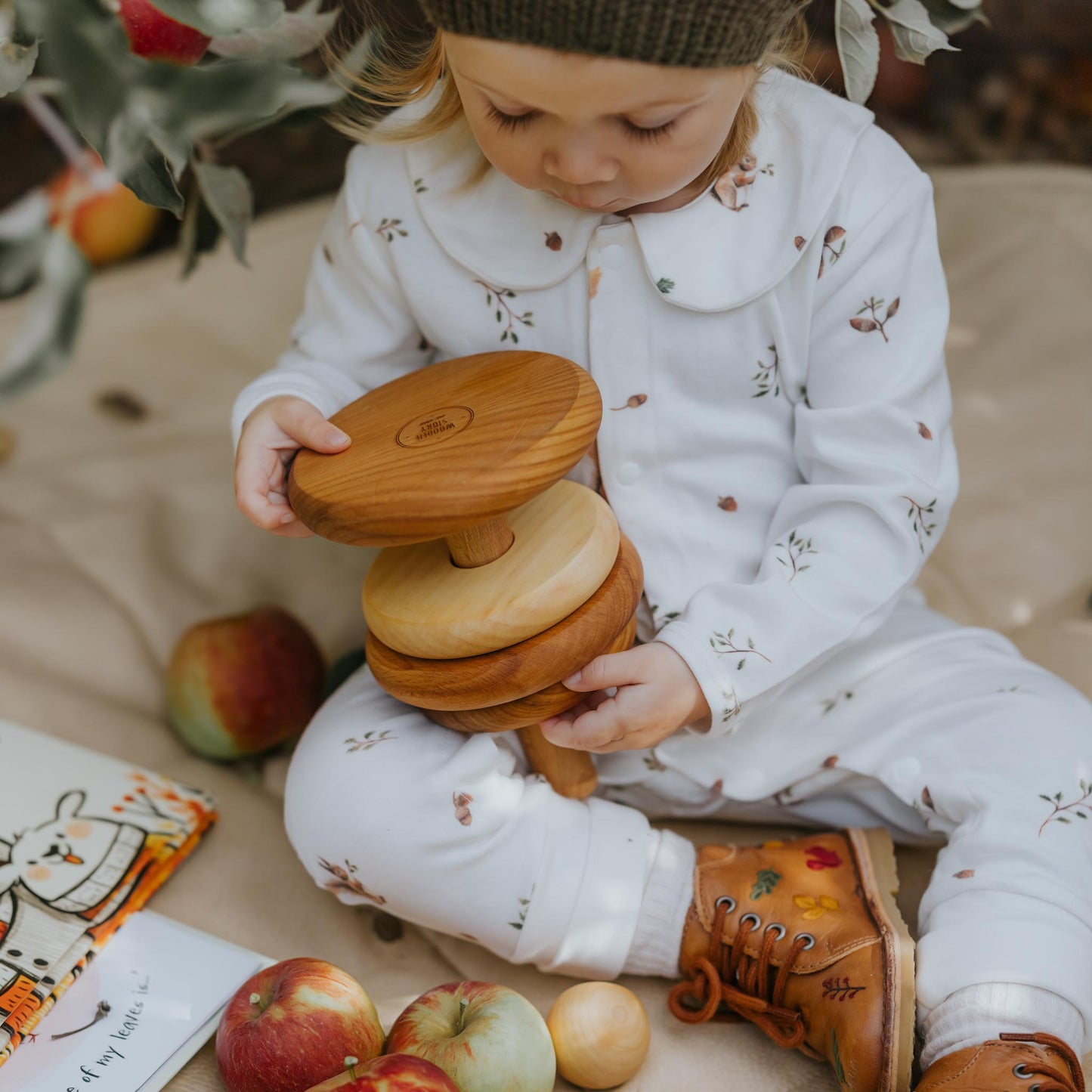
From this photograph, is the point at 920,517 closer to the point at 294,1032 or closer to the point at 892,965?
the point at 892,965

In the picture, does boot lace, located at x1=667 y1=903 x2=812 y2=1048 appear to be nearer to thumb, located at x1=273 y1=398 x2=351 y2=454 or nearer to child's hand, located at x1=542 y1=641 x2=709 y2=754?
child's hand, located at x1=542 y1=641 x2=709 y2=754

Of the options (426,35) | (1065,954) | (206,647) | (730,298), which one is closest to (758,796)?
(1065,954)

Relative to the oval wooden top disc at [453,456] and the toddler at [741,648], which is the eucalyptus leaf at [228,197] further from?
the oval wooden top disc at [453,456]

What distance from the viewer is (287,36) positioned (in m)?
0.90

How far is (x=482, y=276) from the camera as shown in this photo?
3.12ft

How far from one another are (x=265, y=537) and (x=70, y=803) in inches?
15.5

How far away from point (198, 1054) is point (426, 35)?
793 mm

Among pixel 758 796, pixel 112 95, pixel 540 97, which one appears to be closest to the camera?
pixel 112 95

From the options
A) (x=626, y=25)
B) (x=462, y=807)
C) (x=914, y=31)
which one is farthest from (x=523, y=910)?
(x=914, y=31)

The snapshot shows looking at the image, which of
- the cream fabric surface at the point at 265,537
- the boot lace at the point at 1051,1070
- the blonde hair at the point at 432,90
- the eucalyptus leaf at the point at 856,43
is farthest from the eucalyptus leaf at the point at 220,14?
the boot lace at the point at 1051,1070

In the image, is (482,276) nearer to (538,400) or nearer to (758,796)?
(538,400)

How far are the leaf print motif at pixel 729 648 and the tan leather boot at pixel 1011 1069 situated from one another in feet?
0.99

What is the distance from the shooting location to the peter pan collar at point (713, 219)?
0.90 m

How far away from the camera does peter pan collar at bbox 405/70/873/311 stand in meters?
0.90
